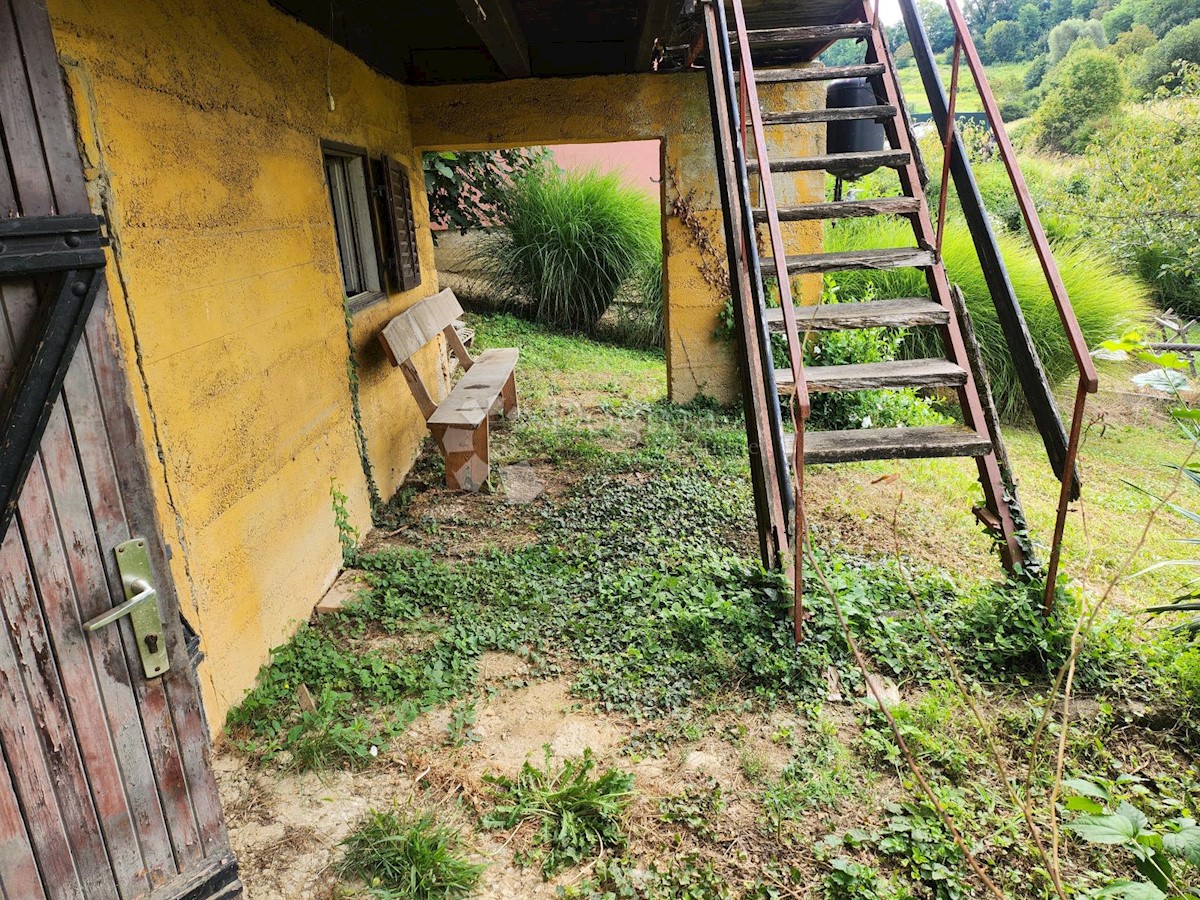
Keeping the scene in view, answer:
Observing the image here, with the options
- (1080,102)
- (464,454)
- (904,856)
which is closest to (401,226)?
(464,454)

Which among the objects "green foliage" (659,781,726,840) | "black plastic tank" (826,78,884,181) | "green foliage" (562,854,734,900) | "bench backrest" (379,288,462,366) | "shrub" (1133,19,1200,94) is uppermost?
"shrub" (1133,19,1200,94)

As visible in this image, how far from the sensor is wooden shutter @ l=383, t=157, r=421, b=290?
17.4ft

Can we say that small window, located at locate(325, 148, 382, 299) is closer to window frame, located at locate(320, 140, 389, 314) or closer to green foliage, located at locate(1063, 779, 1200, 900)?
window frame, located at locate(320, 140, 389, 314)

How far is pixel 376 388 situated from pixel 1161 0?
4023 centimetres

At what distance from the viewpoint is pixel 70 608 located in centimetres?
149

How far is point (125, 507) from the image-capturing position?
1.56 m

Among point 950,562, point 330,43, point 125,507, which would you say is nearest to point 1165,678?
point 950,562

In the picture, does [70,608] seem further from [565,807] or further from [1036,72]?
[1036,72]

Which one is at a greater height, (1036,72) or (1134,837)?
(1036,72)

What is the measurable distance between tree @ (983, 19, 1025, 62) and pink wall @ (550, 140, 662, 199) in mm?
40047

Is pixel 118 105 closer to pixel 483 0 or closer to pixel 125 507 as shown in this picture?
pixel 125 507

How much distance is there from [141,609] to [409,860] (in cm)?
118

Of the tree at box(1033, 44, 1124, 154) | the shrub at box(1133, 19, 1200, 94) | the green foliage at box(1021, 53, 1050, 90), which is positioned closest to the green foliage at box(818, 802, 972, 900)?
the tree at box(1033, 44, 1124, 154)

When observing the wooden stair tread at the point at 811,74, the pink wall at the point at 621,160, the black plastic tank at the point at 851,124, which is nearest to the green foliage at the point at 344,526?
the wooden stair tread at the point at 811,74
